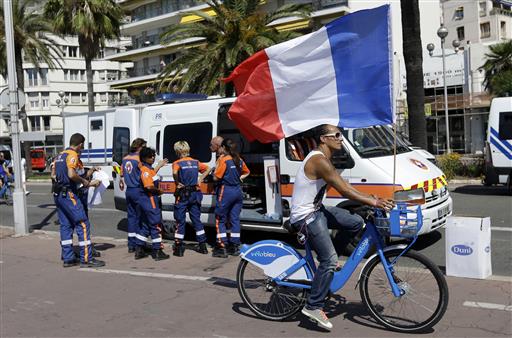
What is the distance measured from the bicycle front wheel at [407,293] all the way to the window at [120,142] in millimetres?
8919

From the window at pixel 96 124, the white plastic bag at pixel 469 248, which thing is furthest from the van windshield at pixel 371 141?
the window at pixel 96 124

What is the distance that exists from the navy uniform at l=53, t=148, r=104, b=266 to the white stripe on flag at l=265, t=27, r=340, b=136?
3192mm

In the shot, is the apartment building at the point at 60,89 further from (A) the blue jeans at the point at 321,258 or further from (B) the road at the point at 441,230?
(A) the blue jeans at the point at 321,258

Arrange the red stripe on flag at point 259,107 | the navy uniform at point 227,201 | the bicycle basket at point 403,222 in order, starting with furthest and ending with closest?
1. the navy uniform at point 227,201
2. the red stripe on flag at point 259,107
3. the bicycle basket at point 403,222

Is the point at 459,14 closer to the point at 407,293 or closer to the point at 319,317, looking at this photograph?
the point at 407,293

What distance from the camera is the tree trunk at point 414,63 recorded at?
14.0m

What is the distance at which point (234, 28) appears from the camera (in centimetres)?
2392

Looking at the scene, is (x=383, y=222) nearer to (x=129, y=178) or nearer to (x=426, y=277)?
(x=426, y=277)

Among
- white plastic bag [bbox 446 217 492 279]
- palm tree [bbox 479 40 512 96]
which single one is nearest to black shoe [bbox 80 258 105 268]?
white plastic bag [bbox 446 217 492 279]

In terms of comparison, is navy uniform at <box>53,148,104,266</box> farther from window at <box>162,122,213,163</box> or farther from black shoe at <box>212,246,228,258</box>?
window at <box>162,122,213,163</box>

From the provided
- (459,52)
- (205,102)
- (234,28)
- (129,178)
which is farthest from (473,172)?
(459,52)

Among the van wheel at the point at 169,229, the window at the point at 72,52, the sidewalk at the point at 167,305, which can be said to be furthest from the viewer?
the window at the point at 72,52

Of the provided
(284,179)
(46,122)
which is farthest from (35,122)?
(284,179)

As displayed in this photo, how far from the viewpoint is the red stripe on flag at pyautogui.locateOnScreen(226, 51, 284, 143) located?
6504mm
